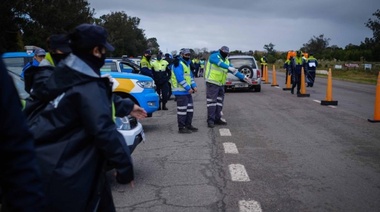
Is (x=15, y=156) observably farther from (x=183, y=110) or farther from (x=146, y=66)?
(x=146, y=66)

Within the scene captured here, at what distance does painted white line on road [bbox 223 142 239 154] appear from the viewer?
24.2 ft

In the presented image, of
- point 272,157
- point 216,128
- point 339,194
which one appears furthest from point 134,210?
point 216,128

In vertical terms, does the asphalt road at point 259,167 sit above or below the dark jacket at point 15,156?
below

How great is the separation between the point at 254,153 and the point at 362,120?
16.8 ft

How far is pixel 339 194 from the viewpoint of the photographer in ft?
16.6

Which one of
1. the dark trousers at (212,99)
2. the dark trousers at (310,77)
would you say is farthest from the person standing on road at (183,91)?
the dark trousers at (310,77)

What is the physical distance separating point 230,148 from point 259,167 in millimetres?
1373

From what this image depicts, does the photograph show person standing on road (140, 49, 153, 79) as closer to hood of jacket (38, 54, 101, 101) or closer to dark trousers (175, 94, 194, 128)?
dark trousers (175, 94, 194, 128)

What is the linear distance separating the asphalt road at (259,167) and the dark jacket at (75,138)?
2054 mm

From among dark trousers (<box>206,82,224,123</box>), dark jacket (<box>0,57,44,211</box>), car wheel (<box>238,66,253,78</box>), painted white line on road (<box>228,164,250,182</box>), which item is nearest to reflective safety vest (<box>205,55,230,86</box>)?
dark trousers (<box>206,82,224,123</box>)

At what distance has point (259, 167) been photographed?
6.30 metres

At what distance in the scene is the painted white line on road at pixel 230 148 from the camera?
736 cm

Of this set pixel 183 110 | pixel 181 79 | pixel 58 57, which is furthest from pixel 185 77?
pixel 58 57

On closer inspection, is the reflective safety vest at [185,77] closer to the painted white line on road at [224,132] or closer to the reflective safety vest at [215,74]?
the reflective safety vest at [215,74]
